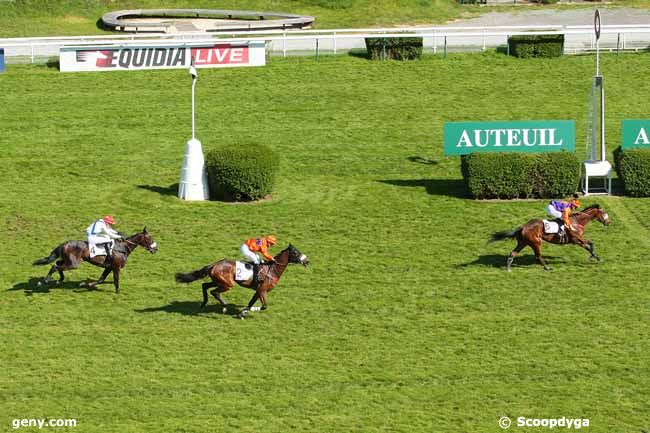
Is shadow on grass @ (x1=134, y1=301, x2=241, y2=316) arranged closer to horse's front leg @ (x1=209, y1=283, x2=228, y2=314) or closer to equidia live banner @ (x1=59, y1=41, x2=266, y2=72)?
horse's front leg @ (x1=209, y1=283, x2=228, y2=314)

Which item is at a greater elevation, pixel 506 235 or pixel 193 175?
pixel 193 175

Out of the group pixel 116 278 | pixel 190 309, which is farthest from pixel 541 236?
pixel 116 278

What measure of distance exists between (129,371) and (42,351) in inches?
78.9

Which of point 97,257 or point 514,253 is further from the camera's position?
point 514,253

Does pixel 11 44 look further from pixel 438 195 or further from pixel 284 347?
pixel 284 347

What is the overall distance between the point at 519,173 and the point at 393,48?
1220 centimetres

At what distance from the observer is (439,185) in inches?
1307

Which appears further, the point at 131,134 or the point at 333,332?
the point at 131,134

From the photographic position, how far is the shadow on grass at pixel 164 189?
32.6 metres

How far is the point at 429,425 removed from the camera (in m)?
19.4

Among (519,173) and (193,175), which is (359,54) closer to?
(519,173)

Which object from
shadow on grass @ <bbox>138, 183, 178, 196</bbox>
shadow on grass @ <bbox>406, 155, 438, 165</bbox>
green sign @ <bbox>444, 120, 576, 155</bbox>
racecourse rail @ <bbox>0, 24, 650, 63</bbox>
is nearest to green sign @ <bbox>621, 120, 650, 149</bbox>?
green sign @ <bbox>444, 120, 576, 155</bbox>

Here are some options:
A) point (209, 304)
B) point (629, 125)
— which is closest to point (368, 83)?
point (629, 125)

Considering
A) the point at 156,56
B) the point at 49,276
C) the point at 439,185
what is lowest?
the point at 49,276
